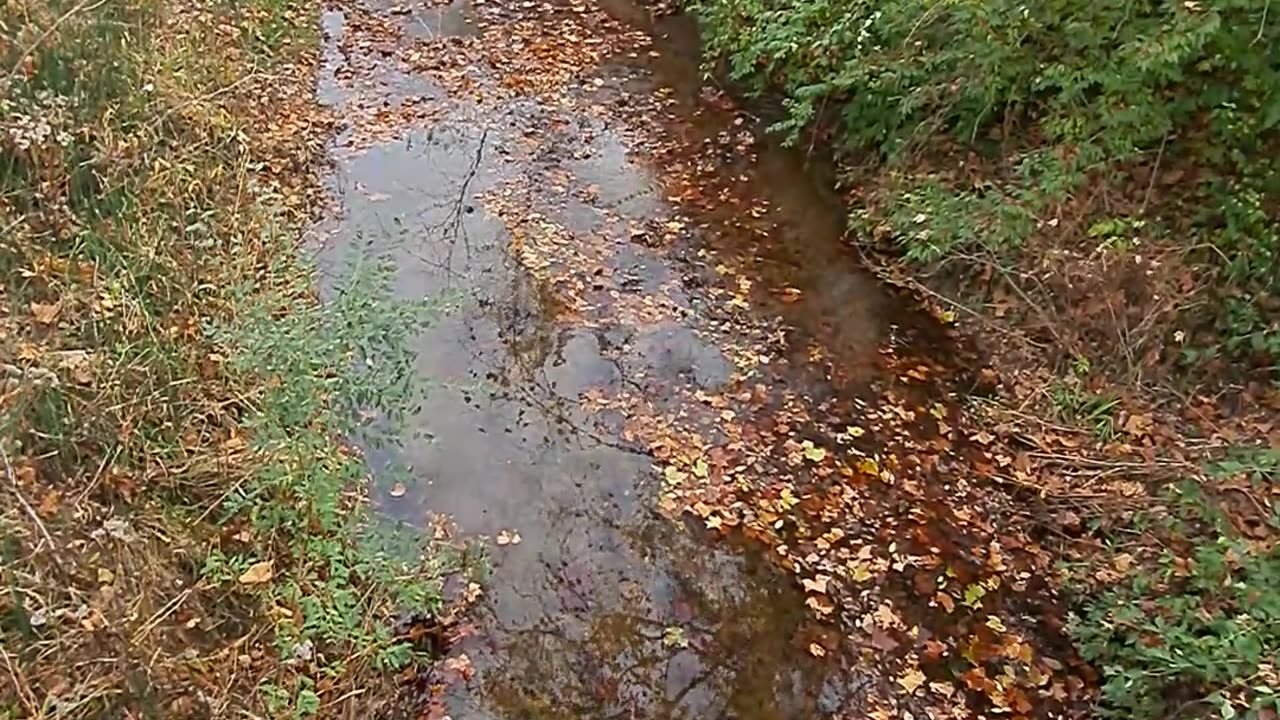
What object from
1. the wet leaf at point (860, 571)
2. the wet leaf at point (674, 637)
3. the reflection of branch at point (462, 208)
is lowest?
the wet leaf at point (674, 637)

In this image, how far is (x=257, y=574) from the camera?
4.89 metres

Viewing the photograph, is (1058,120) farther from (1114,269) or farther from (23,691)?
(23,691)

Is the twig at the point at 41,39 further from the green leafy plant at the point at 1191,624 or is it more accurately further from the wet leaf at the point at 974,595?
the green leafy plant at the point at 1191,624

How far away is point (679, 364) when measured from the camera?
287 inches

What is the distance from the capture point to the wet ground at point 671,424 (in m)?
5.31

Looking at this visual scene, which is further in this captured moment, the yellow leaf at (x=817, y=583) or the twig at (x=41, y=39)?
the twig at (x=41, y=39)

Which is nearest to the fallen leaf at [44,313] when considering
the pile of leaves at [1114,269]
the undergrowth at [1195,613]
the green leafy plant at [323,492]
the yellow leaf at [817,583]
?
the green leafy plant at [323,492]

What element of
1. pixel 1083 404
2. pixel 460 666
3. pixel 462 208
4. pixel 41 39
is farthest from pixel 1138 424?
pixel 41 39

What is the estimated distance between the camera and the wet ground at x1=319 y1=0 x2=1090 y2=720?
531 centimetres

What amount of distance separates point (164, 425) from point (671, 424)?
304 cm

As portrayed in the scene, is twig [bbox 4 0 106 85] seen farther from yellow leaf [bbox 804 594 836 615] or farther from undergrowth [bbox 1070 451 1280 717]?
undergrowth [bbox 1070 451 1280 717]

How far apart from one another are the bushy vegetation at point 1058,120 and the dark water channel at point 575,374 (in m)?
0.76

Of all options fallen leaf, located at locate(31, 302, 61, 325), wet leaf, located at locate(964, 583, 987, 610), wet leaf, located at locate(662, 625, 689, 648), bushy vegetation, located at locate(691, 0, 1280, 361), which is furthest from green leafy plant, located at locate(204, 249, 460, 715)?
bushy vegetation, located at locate(691, 0, 1280, 361)

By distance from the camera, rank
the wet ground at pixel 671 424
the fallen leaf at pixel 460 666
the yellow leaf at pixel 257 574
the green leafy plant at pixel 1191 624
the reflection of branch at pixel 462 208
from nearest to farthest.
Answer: the green leafy plant at pixel 1191 624 → the yellow leaf at pixel 257 574 → the fallen leaf at pixel 460 666 → the wet ground at pixel 671 424 → the reflection of branch at pixel 462 208
